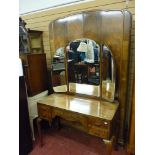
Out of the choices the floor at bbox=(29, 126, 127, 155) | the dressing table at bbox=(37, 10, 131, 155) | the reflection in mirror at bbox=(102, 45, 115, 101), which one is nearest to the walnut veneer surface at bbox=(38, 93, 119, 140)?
the dressing table at bbox=(37, 10, 131, 155)

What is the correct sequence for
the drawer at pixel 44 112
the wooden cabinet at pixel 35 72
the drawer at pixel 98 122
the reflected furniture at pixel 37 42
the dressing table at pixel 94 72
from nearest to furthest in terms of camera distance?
the drawer at pixel 98 122, the dressing table at pixel 94 72, the drawer at pixel 44 112, the wooden cabinet at pixel 35 72, the reflected furniture at pixel 37 42

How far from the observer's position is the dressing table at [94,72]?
4.67 feet

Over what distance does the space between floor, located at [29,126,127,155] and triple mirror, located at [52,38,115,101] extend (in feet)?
2.21

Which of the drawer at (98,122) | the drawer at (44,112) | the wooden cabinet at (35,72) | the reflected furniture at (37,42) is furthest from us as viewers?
the reflected furniture at (37,42)

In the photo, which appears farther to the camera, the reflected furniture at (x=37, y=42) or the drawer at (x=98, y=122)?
the reflected furniture at (x=37, y=42)

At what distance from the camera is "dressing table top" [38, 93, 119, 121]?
140 centimetres

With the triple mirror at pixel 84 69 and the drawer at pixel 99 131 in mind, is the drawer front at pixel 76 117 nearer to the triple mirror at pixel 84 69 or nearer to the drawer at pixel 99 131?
the drawer at pixel 99 131

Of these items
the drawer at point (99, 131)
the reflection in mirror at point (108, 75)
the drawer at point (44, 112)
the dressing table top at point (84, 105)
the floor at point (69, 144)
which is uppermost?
the reflection in mirror at point (108, 75)

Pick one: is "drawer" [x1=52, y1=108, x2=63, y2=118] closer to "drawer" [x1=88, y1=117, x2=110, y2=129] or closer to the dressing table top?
the dressing table top

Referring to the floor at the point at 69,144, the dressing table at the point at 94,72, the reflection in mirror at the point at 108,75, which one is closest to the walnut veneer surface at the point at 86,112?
the dressing table at the point at 94,72

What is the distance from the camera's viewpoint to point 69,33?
1.77 m
